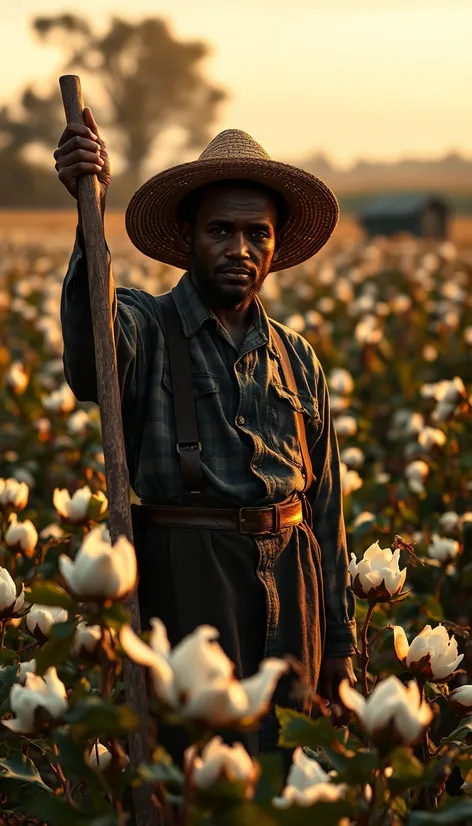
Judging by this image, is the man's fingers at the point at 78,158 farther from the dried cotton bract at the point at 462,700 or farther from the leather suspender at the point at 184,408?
the dried cotton bract at the point at 462,700

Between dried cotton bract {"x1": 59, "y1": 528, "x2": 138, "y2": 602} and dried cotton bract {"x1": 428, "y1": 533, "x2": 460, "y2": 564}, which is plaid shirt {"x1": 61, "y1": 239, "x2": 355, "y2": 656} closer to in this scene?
dried cotton bract {"x1": 59, "y1": 528, "x2": 138, "y2": 602}

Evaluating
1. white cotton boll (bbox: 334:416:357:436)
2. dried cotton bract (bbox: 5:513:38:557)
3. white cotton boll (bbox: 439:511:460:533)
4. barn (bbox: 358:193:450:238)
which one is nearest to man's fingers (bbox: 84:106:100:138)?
dried cotton bract (bbox: 5:513:38:557)

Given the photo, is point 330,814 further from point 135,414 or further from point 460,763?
point 135,414

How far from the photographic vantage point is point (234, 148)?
2736 millimetres

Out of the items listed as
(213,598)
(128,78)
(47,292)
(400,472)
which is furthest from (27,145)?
(213,598)

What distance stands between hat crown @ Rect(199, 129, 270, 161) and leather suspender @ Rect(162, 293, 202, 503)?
35 cm

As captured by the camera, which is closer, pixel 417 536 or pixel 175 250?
pixel 175 250

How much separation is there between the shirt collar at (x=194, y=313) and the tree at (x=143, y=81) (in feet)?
194

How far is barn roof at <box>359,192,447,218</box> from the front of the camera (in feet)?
93.2

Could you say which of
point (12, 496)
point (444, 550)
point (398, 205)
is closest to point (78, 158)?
point (12, 496)

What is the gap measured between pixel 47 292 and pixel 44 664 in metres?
8.41

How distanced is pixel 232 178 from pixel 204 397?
0.45 metres

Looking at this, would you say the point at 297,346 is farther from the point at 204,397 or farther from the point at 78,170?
the point at 78,170

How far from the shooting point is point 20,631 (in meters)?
3.12
